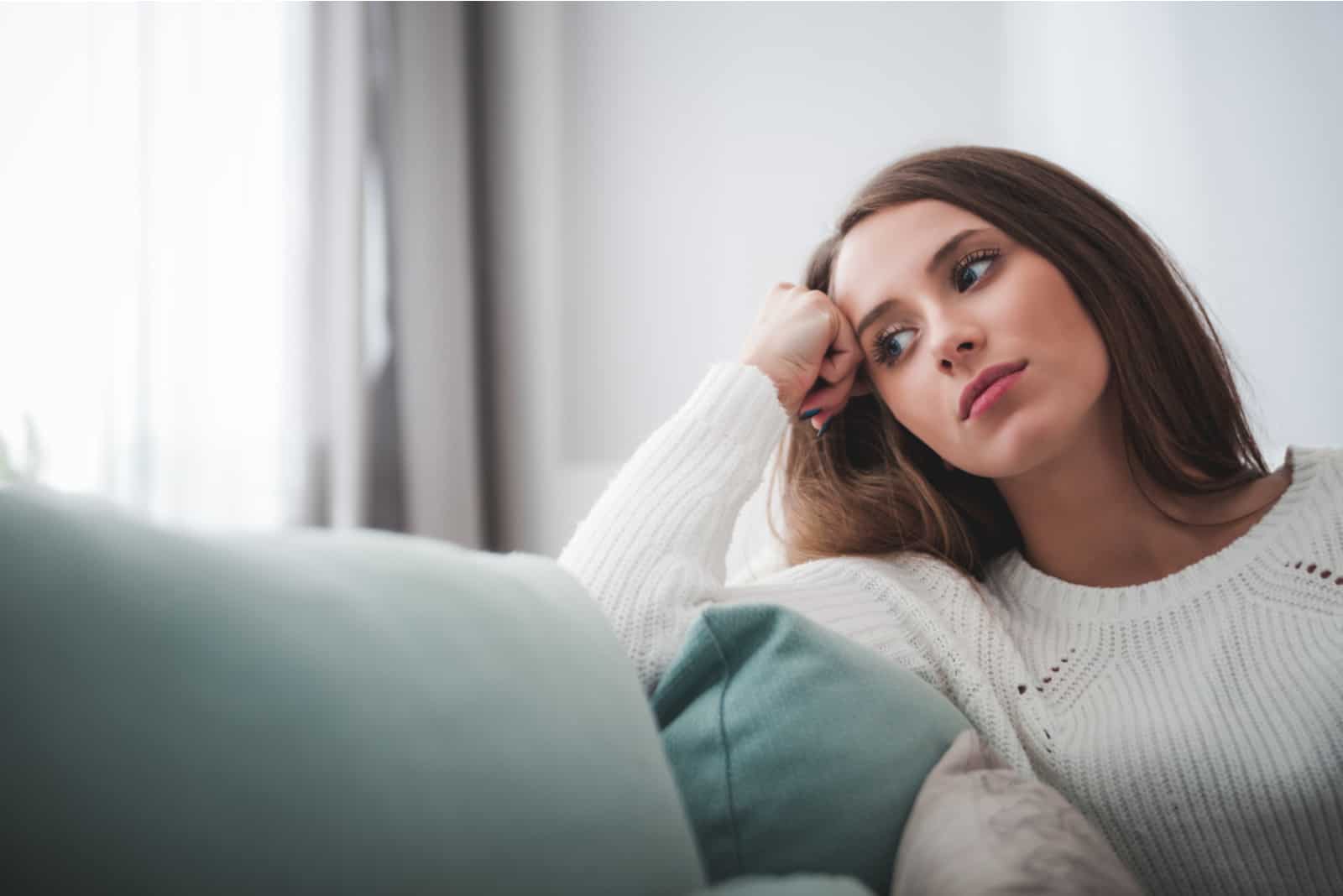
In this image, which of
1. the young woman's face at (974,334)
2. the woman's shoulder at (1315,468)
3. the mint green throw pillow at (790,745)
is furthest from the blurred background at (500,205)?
the mint green throw pillow at (790,745)

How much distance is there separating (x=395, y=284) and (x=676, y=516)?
2.10 meters

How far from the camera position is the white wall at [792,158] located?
54.9 inches

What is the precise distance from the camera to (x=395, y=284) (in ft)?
9.00

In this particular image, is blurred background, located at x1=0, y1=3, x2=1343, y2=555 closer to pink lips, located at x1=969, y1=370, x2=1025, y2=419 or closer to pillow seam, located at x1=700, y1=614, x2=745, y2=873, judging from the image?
pink lips, located at x1=969, y1=370, x2=1025, y2=419

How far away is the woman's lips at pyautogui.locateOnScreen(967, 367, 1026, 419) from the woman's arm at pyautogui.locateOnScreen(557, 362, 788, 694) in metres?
0.23

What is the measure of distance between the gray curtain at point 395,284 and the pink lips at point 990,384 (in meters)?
2.01

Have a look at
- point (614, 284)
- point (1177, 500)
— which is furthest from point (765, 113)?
point (1177, 500)

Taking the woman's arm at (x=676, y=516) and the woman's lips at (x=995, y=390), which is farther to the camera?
the woman's lips at (x=995, y=390)

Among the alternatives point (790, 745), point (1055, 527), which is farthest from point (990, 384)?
point (790, 745)

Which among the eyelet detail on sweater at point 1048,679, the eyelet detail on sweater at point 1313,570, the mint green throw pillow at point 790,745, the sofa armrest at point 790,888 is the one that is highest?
the eyelet detail on sweater at point 1313,570

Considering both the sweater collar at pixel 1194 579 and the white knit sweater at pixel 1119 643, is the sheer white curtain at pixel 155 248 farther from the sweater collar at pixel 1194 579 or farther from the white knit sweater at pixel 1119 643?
the sweater collar at pixel 1194 579

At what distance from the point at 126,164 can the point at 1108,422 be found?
2.24 m

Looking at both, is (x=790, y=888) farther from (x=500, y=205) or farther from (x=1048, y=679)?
(x=500, y=205)

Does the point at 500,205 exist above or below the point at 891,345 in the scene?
above
